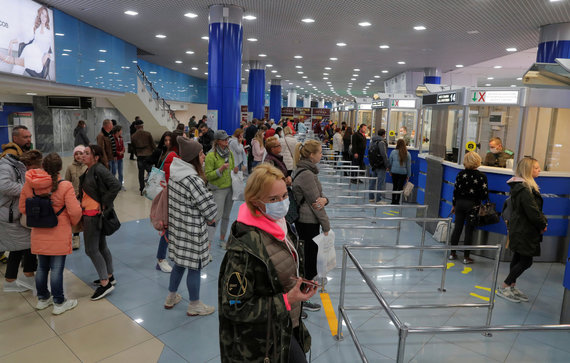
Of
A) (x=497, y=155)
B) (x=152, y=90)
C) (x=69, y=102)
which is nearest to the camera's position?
(x=497, y=155)

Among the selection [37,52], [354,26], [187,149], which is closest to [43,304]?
[187,149]

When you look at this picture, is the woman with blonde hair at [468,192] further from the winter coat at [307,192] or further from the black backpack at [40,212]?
the black backpack at [40,212]

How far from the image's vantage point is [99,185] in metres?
4.11

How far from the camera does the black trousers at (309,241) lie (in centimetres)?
403

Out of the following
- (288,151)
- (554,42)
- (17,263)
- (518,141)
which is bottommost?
(17,263)

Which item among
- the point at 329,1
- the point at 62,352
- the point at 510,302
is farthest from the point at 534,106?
the point at 62,352

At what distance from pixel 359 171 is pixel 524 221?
15.4 ft

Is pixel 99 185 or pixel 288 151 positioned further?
pixel 288 151

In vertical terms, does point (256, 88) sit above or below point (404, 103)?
above

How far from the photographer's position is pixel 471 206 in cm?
581

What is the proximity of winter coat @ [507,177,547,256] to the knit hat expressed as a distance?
377 cm

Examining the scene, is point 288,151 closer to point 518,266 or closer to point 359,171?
point 359,171

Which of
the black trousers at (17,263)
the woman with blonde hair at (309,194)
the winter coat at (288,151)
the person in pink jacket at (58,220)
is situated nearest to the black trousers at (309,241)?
the woman with blonde hair at (309,194)

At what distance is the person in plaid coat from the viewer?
3650 millimetres
